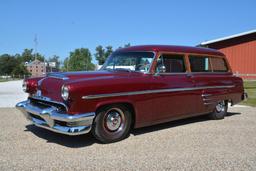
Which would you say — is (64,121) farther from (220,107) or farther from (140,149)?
(220,107)

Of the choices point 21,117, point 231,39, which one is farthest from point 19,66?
point 21,117

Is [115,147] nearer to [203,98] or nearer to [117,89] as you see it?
[117,89]

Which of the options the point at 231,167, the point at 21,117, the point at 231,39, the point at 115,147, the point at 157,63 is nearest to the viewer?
the point at 231,167

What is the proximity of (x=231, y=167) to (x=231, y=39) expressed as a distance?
23858 mm

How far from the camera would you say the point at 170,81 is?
6477 mm

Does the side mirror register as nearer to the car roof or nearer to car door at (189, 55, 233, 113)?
the car roof

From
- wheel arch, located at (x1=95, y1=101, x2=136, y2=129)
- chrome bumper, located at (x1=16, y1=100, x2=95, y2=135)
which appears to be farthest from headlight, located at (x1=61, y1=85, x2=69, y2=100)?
wheel arch, located at (x1=95, y1=101, x2=136, y2=129)

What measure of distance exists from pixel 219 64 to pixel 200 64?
3.28ft

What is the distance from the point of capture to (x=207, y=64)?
308 inches

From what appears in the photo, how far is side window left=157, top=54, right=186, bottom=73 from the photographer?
256 inches

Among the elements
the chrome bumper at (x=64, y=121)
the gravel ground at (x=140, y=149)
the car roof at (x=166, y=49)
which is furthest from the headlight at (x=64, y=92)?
the car roof at (x=166, y=49)

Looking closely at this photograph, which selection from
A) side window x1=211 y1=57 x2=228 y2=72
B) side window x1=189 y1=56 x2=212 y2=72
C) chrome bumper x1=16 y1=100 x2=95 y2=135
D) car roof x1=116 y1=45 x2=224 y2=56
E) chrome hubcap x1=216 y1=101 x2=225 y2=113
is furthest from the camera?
chrome hubcap x1=216 y1=101 x2=225 y2=113

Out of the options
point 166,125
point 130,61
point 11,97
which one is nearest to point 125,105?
point 130,61

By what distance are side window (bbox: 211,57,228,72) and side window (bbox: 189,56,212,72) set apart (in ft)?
0.68
